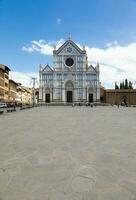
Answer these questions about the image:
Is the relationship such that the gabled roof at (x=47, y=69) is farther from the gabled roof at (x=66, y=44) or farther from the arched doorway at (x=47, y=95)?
the arched doorway at (x=47, y=95)

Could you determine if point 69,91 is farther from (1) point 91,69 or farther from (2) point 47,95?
(1) point 91,69

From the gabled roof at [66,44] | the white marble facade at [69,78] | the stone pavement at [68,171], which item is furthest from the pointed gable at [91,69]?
the stone pavement at [68,171]

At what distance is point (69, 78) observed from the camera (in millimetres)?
77938

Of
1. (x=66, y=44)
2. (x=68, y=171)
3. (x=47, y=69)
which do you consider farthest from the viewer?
(x=66, y=44)

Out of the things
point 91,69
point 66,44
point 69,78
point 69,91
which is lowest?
point 69,91

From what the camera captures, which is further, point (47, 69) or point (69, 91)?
point (69, 91)

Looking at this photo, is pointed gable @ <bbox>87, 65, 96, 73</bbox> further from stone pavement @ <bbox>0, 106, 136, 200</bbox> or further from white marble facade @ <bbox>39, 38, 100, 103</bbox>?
stone pavement @ <bbox>0, 106, 136, 200</bbox>

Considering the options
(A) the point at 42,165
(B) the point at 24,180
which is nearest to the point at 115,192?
(B) the point at 24,180

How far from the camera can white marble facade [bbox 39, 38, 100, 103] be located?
77125 mm

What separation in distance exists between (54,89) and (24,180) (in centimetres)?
7268

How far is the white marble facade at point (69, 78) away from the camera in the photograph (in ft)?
253

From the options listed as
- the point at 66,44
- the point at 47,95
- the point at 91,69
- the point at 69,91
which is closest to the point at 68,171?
the point at 47,95

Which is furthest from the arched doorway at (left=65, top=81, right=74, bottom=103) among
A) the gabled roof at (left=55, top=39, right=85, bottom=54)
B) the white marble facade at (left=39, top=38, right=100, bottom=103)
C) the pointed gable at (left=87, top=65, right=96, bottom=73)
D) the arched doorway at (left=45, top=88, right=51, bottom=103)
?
the gabled roof at (left=55, top=39, right=85, bottom=54)

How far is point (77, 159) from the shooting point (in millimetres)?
6234
